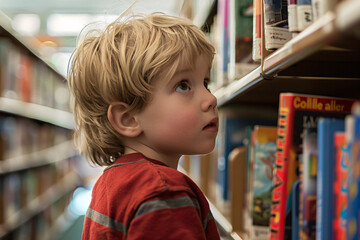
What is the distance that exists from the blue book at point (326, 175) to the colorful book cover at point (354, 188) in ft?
0.29

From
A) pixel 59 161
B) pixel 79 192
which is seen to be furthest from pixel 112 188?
pixel 79 192

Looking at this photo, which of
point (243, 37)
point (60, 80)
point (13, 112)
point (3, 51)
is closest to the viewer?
point (243, 37)

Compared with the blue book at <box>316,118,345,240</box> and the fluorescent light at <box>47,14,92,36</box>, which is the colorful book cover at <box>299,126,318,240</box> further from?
the fluorescent light at <box>47,14,92,36</box>

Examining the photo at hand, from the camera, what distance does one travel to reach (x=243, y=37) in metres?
1.46

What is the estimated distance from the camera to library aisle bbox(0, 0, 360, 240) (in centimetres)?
64

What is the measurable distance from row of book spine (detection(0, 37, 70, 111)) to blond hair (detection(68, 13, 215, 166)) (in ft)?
3.69

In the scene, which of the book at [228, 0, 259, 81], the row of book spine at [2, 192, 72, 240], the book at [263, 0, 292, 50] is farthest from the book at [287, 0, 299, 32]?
the row of book spine at [2, 192, 72, 240]

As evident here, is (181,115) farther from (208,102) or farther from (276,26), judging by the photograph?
(276,26)

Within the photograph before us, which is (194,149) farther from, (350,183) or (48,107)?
(48,107)

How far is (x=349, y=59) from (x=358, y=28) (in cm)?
40

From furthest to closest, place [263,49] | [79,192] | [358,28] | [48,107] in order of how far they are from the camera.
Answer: [79,192]
[48,107]
[263,49]
[358,28]

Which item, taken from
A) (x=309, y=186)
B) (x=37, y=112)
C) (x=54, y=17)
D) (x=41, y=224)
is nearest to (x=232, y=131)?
(x=309, y=186)

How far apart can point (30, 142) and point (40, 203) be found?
64 cm

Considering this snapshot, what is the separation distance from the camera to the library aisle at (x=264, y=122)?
25.2 inches
